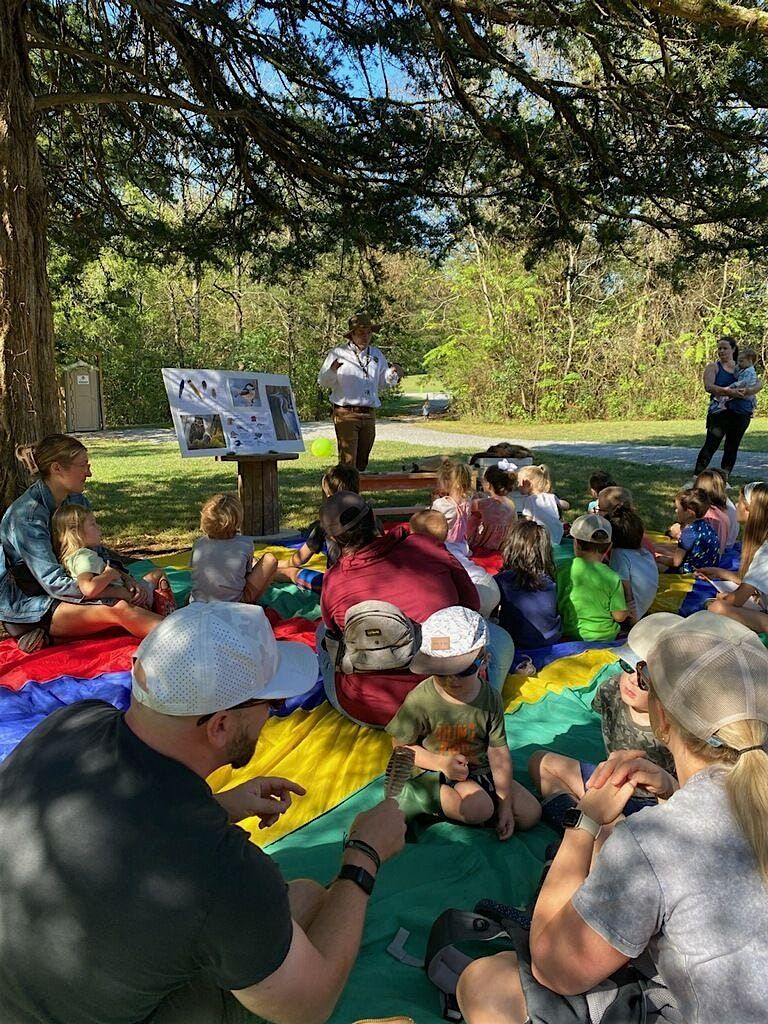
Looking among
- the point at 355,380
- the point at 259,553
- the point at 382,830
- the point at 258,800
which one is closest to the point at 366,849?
the point at 382,830

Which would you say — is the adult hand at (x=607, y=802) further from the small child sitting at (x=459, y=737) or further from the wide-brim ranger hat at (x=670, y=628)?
the small child sitting at (x=459, y=737)

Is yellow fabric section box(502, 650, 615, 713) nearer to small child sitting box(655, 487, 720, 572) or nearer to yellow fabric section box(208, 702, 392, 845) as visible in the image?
yellow fabric section box(208, 702, 392, 845)

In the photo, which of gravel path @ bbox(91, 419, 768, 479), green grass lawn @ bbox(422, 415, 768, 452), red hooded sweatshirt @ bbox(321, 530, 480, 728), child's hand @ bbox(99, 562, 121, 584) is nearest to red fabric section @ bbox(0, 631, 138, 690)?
child's hand @ bbox(99, 562, 121, 584)

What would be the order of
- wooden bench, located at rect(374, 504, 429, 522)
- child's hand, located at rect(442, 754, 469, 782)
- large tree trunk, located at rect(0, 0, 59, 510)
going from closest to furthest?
child's hand, located at rect(442, 754, 469, 782)
large tree trunk, located at rect(0, 0, 59, 510)
wooden bench, located at rect(374, 504, 429, 522)

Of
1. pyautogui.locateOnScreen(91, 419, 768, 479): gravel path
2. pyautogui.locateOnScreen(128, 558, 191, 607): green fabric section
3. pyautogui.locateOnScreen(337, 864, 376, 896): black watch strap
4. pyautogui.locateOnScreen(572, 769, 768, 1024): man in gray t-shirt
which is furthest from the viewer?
pyautogui.locateOnScreen(91, 419, 768, 479): gravel path

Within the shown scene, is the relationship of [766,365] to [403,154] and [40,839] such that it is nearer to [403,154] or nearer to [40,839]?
[403,154]

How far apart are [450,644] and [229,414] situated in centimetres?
498

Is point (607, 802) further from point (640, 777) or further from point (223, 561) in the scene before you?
point (223, 561)

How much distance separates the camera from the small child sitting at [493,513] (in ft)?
21.4

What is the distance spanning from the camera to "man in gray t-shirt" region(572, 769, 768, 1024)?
140 cm

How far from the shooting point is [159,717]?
154 centimetres

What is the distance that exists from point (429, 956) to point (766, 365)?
25.3m

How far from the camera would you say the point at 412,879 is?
2682 mm

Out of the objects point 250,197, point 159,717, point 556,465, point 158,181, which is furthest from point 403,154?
point 556,465
